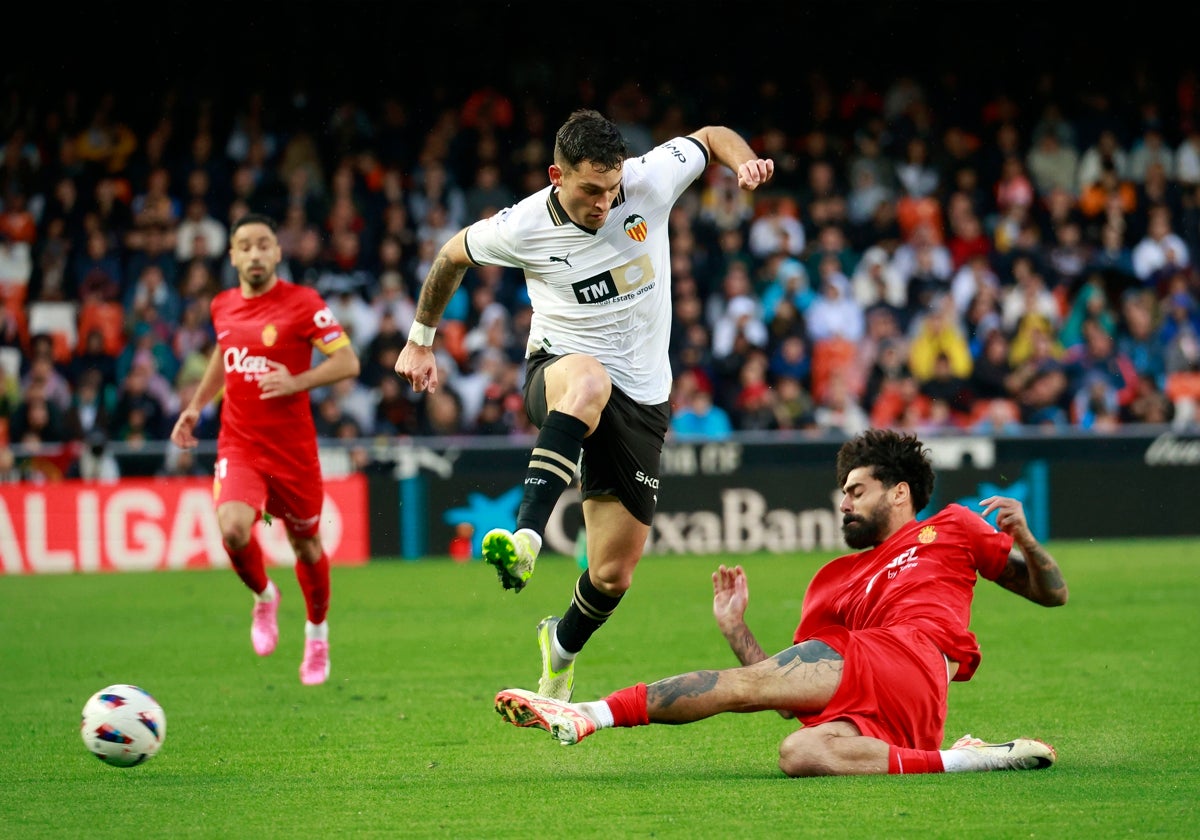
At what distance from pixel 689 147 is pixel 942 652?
2.54 metres

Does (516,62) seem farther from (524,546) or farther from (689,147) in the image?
(524,546)

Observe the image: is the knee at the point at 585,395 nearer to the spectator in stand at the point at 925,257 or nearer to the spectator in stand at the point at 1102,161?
the spectator in stand at the point at 925,257

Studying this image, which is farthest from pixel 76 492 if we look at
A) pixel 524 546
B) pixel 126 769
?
pixel 524 546

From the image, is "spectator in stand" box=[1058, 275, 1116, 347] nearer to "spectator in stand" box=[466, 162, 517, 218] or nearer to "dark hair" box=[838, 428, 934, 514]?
"spectator in stand" box=[466, 162, 517, 218]

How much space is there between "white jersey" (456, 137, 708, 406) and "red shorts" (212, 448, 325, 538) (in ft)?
7.98

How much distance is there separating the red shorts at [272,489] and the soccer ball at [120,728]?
283cm

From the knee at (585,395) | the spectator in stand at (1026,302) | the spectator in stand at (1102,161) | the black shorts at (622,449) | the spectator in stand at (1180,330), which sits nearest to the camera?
the knee at (585,395)

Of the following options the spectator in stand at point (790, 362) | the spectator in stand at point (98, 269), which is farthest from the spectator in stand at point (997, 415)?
the spectator in stand at point (98, 269)

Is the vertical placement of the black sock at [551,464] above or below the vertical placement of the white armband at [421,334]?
below

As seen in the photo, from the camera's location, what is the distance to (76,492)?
1527 cm

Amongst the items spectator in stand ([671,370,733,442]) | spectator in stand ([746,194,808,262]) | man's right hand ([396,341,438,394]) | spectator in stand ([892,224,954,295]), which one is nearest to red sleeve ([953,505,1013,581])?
man's right hand ([396,341,438,394])

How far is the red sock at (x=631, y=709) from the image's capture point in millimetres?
5492

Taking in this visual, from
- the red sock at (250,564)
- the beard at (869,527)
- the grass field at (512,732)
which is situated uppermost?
the beard at (869,527)

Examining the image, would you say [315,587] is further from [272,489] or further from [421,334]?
[421,334]
